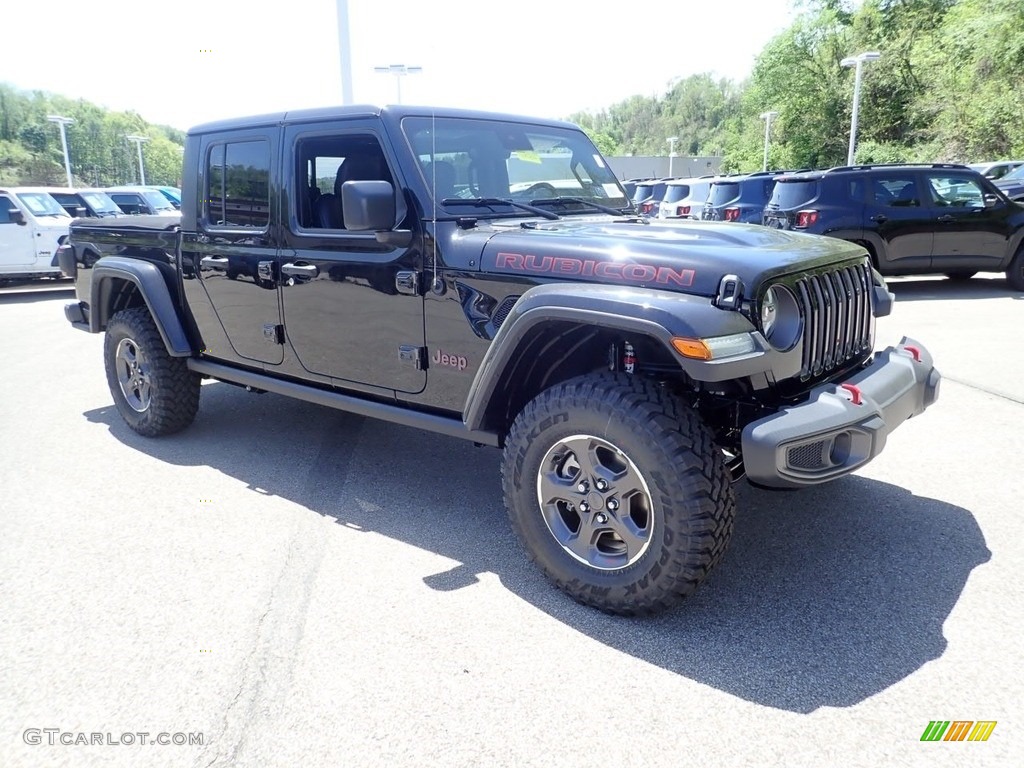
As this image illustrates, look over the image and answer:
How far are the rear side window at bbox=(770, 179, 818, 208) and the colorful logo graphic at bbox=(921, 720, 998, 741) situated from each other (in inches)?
357

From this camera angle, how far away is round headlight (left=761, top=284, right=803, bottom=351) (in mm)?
2795

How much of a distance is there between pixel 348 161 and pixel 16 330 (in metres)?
8.13

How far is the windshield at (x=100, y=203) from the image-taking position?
1571 cm

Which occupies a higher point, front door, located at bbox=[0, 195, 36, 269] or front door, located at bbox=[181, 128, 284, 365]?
front door, located at bbox=[181, 128, 284, 365]

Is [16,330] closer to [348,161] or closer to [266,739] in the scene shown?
[348,161]

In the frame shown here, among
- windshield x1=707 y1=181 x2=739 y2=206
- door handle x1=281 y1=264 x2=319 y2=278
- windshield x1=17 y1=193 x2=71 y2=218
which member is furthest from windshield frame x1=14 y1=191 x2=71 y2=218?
door handle x1=281 y1=264 x2=319 y2=278

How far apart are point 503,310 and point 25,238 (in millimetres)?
13120

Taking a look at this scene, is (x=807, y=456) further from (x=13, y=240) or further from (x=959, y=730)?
(x=13, y=240)

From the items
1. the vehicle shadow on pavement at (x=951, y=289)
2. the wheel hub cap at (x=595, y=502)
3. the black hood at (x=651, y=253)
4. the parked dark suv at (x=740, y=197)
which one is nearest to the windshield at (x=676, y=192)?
the parked dark suv at (x=740, y=197)

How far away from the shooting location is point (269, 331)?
420cm

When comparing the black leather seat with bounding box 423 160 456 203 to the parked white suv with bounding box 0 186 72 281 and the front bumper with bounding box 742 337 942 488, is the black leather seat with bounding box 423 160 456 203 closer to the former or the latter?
the front bumper with bounding box 742 337 942 488

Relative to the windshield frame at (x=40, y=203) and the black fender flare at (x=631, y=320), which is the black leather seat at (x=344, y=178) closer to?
the black fender flare at (x=631, y=320)

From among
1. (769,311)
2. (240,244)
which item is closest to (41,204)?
(240,244)

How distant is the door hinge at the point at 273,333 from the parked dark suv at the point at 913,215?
7.95m
